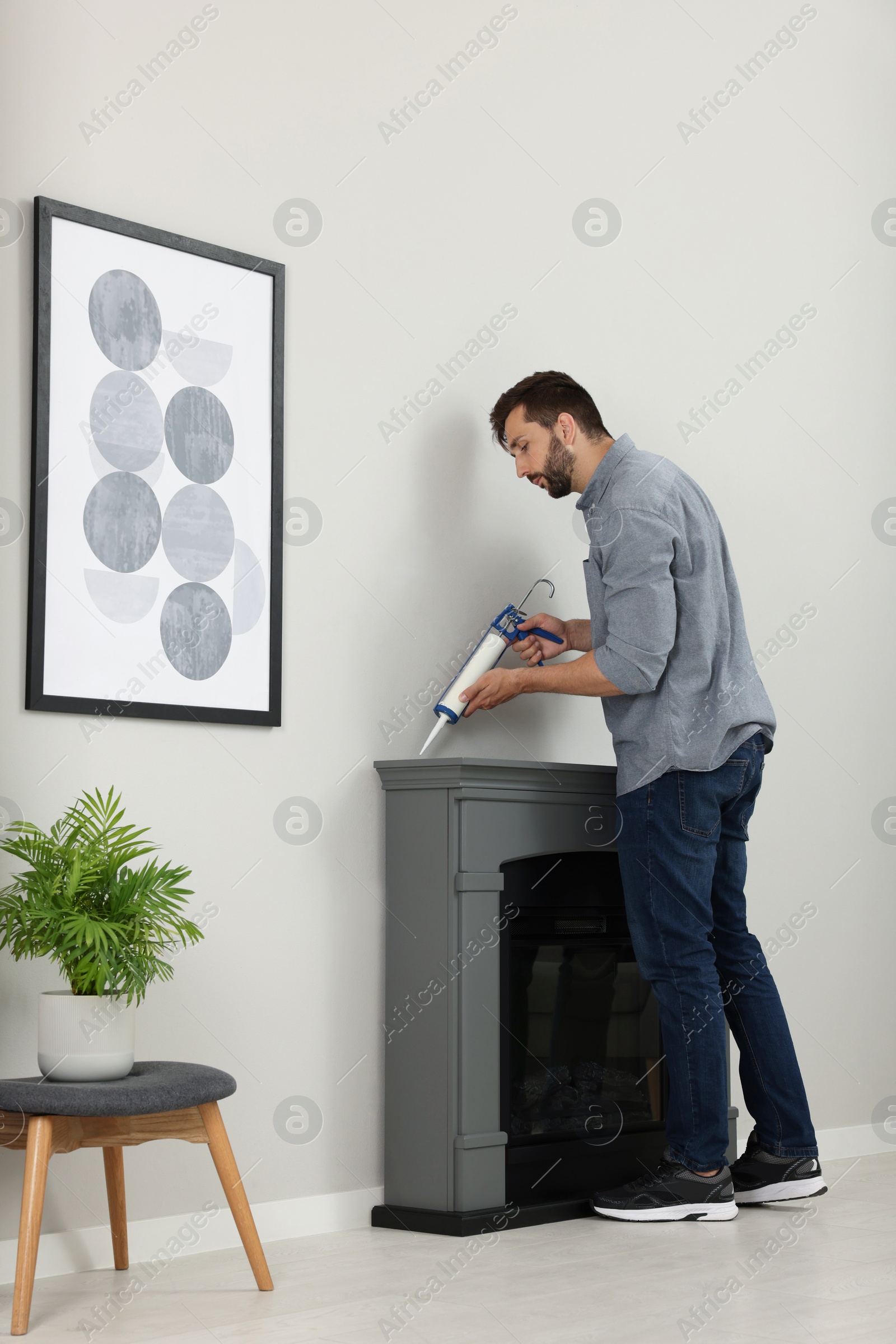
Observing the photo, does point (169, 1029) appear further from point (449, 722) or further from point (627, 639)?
point (627, 639)

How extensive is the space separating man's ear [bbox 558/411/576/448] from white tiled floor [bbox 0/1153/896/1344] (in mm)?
1574

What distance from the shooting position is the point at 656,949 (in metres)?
2.87

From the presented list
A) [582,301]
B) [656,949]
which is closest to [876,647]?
[582,301]

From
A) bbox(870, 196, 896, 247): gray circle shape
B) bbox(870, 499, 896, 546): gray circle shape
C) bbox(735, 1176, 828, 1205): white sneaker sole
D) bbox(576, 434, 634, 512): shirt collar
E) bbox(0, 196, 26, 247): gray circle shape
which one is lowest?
bbox(735, 1176, 828, 1205): white sneaker sole

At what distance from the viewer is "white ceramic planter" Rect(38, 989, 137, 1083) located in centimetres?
213

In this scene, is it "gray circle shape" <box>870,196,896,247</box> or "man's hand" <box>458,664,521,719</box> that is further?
"gray circle shape" <box>870,196,896,247</box>

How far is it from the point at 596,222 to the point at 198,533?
4.89ft

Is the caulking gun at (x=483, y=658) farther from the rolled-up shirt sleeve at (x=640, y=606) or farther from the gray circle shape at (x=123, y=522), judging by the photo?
the gray circle shape at (x=123, y=522)

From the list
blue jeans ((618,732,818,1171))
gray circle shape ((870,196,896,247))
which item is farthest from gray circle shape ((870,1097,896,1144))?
gray circle shape ((870,196,896,247))

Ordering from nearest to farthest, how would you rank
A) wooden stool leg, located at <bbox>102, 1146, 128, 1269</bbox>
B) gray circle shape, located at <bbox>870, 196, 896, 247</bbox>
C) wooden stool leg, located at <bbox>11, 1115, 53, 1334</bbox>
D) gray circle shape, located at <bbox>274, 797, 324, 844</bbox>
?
1. wooden stool leg, located at <bbox>11, 1115, 53, 1334</bbox>
2. wooden stool leg, located at <bbox>102, 1146, 128, 1269</bbox>
3. gray circle shape, located at <bbox>274, 797, 324, 844</bbox>
4. gray circle shape, located at <bbox>870, 196, 896, 247</bbox>

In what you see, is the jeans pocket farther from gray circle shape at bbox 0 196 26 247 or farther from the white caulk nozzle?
gray circle shape at bbox 0 196 26 247

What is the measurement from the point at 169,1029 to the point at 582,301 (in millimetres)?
1986

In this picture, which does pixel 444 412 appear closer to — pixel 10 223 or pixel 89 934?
pixel 10 223

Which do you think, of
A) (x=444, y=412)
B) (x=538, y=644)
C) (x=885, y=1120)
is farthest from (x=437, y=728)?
(x=885, y=1120)
